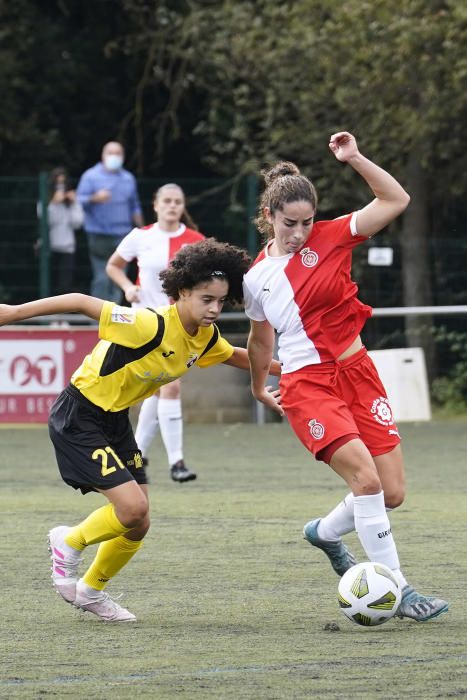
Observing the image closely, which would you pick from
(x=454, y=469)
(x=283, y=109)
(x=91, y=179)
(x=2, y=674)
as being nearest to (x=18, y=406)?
(x=91, y=179)

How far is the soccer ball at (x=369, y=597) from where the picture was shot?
527cm

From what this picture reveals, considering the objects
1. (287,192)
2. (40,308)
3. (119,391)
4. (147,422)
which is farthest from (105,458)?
(147,422)

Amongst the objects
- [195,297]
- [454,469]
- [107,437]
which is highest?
[195,297]

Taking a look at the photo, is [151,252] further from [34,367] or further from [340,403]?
[340,403]

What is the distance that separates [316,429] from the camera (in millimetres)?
5520

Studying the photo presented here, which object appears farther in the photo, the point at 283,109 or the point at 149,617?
the point at 283,109

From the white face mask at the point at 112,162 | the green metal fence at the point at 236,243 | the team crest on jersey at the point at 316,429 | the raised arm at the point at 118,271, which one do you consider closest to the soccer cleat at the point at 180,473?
the raised arm at the point at 118,271

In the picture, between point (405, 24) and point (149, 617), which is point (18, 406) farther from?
point (149, 617)

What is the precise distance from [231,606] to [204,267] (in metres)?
1.33

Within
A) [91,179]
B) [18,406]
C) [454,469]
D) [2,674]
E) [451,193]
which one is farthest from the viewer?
[451,193]

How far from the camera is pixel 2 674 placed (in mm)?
4621

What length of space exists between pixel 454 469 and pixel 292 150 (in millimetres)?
7031

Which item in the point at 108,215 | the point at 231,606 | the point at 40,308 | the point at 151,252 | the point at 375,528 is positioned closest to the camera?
the point at 40,308

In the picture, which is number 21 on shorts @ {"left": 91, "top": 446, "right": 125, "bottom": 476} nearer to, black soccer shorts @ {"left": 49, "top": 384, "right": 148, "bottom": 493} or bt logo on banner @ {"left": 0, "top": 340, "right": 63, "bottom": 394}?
black soccer shorts @ {"left": 49, "top": 384, "right": 148, "bottom": 493}
